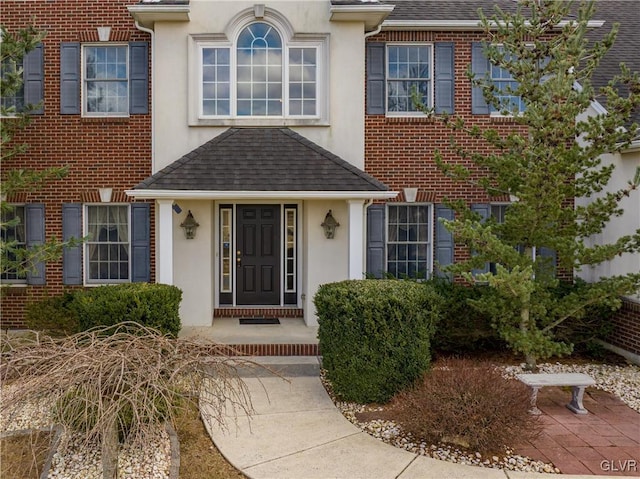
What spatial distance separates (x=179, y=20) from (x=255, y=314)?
602 centimetres

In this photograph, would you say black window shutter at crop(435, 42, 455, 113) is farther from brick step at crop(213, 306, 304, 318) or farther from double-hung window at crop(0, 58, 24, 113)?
double-hung window at crop(0, 58, 24, 113)

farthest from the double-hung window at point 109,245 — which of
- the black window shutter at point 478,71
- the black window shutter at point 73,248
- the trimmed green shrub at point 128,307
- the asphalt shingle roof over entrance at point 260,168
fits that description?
the black window shutter at point 478,71

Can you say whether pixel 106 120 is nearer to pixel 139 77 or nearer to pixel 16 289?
pixel 139 77

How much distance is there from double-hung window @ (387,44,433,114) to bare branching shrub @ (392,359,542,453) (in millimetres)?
6540

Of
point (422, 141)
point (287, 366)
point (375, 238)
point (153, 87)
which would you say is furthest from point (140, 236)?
point (422, 141)

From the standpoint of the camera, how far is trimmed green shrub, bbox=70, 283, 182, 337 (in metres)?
7.49

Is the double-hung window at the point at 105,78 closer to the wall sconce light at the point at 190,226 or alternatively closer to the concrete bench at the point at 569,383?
the wall sconce light at the point at 190,226

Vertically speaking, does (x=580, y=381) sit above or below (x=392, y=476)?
above

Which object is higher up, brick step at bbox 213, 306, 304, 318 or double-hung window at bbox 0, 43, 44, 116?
double-hung window at bbox 0, 43, 44, 116

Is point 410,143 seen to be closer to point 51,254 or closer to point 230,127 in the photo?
point 230,127

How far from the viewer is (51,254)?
30.5ft

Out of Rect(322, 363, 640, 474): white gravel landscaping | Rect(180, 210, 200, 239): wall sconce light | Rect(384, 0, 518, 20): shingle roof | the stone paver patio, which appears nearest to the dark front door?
Rect(180, 210, 200, 239): wall sconce light

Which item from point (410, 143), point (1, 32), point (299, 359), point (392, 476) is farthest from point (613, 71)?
point (1, 32)

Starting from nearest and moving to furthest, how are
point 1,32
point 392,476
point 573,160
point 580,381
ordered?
point 392,476
point 580,381
point 573,160
point 1,32
